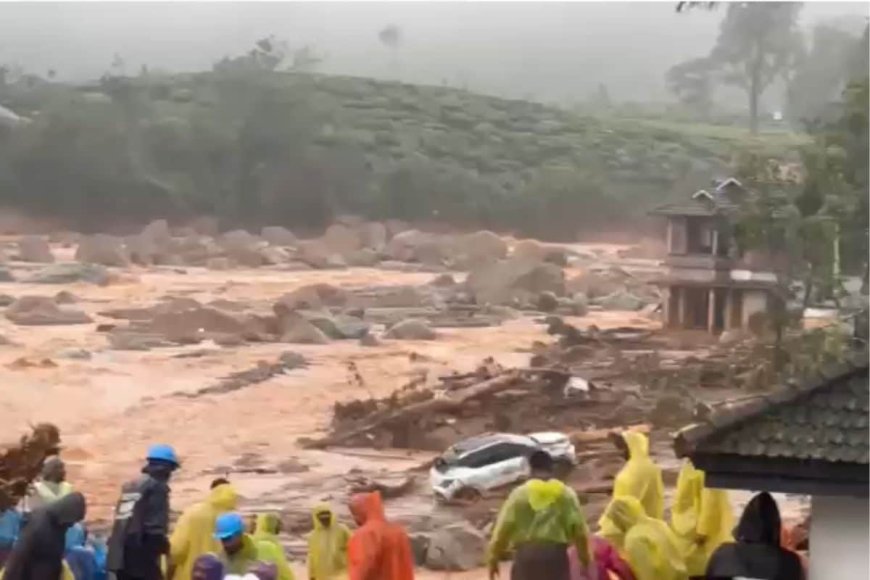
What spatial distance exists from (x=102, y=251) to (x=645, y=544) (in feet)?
11.0

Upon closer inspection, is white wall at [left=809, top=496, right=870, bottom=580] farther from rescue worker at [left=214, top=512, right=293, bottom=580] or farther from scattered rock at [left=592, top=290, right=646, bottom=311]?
scattered rock at [left=592, top=290, right=646, bottom=311]

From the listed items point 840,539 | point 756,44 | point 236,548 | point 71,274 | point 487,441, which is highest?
point 756,44

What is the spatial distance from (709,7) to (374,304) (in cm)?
217

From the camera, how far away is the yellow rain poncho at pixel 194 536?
24.4ft

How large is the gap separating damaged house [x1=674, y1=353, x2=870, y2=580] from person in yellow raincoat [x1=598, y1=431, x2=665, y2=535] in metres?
1.65

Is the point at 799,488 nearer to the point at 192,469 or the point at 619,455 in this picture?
the point at 619,455

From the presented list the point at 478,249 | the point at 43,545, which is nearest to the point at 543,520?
the point at 43,545

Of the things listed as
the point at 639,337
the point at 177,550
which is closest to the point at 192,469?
the point at 177,550

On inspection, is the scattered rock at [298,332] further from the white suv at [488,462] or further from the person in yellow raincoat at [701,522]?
the person in yellow raincoat at [701,522]

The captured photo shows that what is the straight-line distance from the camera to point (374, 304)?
347 inches

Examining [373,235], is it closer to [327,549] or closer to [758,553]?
[327,549]

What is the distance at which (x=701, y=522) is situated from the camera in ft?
24.3

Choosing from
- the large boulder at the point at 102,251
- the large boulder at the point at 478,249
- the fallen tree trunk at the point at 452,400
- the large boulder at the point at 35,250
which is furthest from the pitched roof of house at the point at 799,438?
the large boulder at the point at 35,250

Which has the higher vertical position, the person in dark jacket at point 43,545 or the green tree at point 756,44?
the green tree at point 756,44
